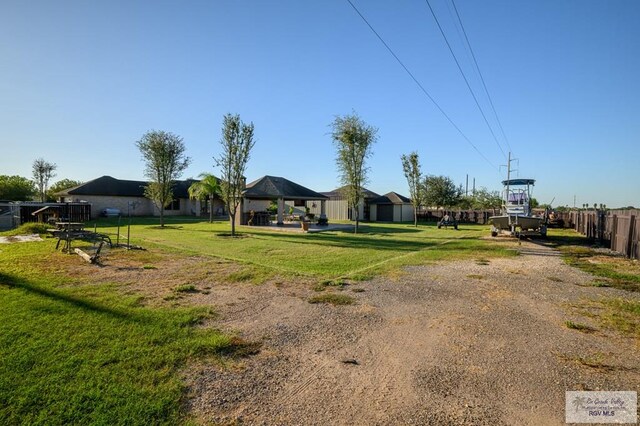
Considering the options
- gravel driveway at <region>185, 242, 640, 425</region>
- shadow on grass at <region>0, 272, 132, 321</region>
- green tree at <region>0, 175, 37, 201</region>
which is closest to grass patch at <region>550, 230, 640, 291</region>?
gravel driveway at <region>185, 242, 640, 425</region>

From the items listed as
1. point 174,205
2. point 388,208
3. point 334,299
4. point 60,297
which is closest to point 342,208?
point 388,208

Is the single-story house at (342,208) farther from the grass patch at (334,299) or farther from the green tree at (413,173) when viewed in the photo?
the grass patch at (334,299)

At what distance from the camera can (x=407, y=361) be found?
4000 millimetres

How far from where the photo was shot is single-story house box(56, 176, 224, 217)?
36125 millimetres

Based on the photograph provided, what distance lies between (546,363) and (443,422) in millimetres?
1880

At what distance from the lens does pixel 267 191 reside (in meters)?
26.3

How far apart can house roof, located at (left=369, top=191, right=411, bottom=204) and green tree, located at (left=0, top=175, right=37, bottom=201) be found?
4256cm

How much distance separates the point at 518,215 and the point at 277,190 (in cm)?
1641

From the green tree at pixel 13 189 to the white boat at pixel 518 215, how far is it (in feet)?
166

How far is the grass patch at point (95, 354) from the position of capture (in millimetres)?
2918

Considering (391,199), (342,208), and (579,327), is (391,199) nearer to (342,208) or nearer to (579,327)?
(342,208)

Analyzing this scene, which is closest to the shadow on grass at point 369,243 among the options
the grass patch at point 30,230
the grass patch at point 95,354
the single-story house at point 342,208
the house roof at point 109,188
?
the grass patch at point 95,354

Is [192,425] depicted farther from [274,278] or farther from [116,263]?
[116,263]

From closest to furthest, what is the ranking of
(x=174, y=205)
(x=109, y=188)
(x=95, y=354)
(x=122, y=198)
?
1. (x=95, y=354)
2. (x=109, y=188)
3. (x=122, y=198)
4. (x=174, y=205)
